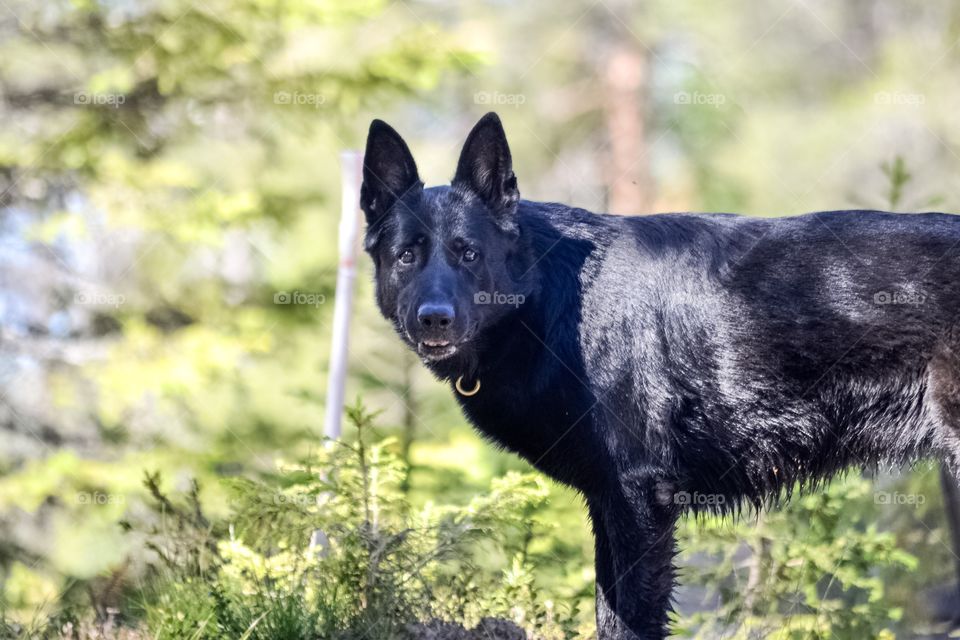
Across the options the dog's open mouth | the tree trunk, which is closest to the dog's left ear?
the dog's open mouth

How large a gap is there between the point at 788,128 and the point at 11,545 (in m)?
15.5

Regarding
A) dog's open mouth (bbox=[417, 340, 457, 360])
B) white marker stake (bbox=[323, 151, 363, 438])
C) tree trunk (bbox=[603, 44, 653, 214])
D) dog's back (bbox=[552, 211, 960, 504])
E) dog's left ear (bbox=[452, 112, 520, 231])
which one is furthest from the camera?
tree trunk (bbox=[603, 44, 653, 214])

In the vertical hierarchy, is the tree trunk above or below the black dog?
above

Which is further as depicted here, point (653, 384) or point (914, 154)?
point (914, 154)

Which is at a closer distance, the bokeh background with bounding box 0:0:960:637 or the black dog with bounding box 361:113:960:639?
the black dog with bounding box 361:113:960:639

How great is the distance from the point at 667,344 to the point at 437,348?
108 centimetres

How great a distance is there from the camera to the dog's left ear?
466 cm

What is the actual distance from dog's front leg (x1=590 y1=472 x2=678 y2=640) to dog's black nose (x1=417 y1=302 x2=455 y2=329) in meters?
1.08

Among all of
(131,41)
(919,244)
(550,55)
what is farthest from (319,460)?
(550,55)

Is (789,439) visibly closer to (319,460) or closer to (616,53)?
(319,460)

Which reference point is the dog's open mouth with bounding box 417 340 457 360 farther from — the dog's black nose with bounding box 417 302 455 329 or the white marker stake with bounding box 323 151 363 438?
the white marker stake with bounding box 323 151 363 438

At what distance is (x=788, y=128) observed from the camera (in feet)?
62.0

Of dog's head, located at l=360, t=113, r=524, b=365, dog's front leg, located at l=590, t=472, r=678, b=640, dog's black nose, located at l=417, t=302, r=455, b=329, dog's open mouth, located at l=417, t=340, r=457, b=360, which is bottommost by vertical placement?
dog's front leg, located at l=590, t=472, r=678, b=640

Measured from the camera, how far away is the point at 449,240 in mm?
4602
